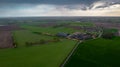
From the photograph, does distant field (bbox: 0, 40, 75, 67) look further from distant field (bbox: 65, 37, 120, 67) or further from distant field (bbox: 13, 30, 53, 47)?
distant field (bbox: 13, 30, 53, 47)

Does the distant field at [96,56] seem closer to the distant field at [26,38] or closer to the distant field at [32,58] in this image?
the distant field at [32,58]

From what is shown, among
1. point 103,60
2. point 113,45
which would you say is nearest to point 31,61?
point 103,60

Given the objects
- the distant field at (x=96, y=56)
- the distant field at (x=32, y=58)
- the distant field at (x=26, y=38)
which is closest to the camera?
the distant field at (x=32, y=58)

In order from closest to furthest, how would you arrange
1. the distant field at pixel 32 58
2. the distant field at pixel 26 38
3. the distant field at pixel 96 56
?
the distant field at pixel 32 58 → the distant field at pixel 96 56 → the distant field at pixel 26 38

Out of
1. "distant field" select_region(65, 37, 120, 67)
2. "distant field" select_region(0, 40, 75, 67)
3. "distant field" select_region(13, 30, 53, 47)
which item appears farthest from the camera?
"distant field" select_region(13, 30, 53, 47)

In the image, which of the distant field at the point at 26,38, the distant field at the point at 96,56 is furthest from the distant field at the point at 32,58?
the distant field at the point at 26,38

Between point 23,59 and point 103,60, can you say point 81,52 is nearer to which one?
point 103,60

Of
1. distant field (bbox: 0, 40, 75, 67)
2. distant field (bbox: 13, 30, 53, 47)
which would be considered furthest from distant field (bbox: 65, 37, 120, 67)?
distant field (bbox: 13, 30, 53, 47)

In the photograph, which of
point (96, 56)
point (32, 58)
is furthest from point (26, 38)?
point (96, 56)
